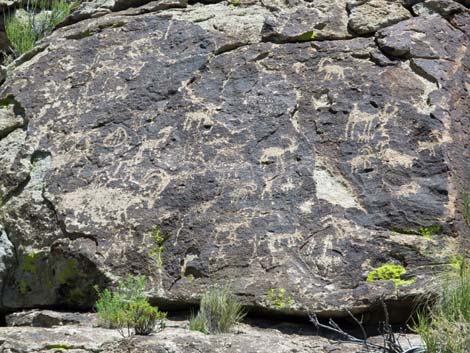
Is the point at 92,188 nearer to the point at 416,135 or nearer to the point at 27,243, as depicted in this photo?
the point at 27,243

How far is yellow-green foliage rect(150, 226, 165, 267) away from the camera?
5.59 m

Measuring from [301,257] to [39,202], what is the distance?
1.72 metres

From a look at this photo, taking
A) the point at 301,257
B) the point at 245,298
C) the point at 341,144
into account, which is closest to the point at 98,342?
the point at 245,298

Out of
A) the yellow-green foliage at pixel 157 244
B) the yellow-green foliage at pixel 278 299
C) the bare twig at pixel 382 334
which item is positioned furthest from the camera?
the yellow-green foliage at pixel 157 244

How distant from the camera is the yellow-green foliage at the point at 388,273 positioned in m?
5.18

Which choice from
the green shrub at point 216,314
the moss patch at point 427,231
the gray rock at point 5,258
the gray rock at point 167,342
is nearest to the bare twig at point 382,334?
the gray rock at point 167,342

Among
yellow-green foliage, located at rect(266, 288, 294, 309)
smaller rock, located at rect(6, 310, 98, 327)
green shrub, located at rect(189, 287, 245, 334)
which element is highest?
green shrub, located at rect(189, 287, 245, 334)

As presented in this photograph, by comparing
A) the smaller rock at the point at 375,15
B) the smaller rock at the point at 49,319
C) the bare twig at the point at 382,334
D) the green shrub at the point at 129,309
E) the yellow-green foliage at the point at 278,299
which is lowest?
the bare twig at the point at 382,334

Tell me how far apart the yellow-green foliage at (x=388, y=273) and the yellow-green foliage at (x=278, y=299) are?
442 millimetres

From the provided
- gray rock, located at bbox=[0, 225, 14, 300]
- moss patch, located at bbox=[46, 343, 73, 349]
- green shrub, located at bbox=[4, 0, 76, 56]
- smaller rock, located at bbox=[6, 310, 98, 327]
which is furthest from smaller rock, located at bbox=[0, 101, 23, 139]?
moss patch, located at bbox=[46, 343, 73, 349]

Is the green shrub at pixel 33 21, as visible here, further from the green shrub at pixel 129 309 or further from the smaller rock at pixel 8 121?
the green shrub at pixel 129 309

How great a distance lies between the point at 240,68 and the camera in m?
6.44

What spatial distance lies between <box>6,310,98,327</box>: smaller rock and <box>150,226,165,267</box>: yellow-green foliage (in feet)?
1.55

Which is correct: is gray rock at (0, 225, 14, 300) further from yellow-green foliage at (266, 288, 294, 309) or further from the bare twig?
the bare twig
